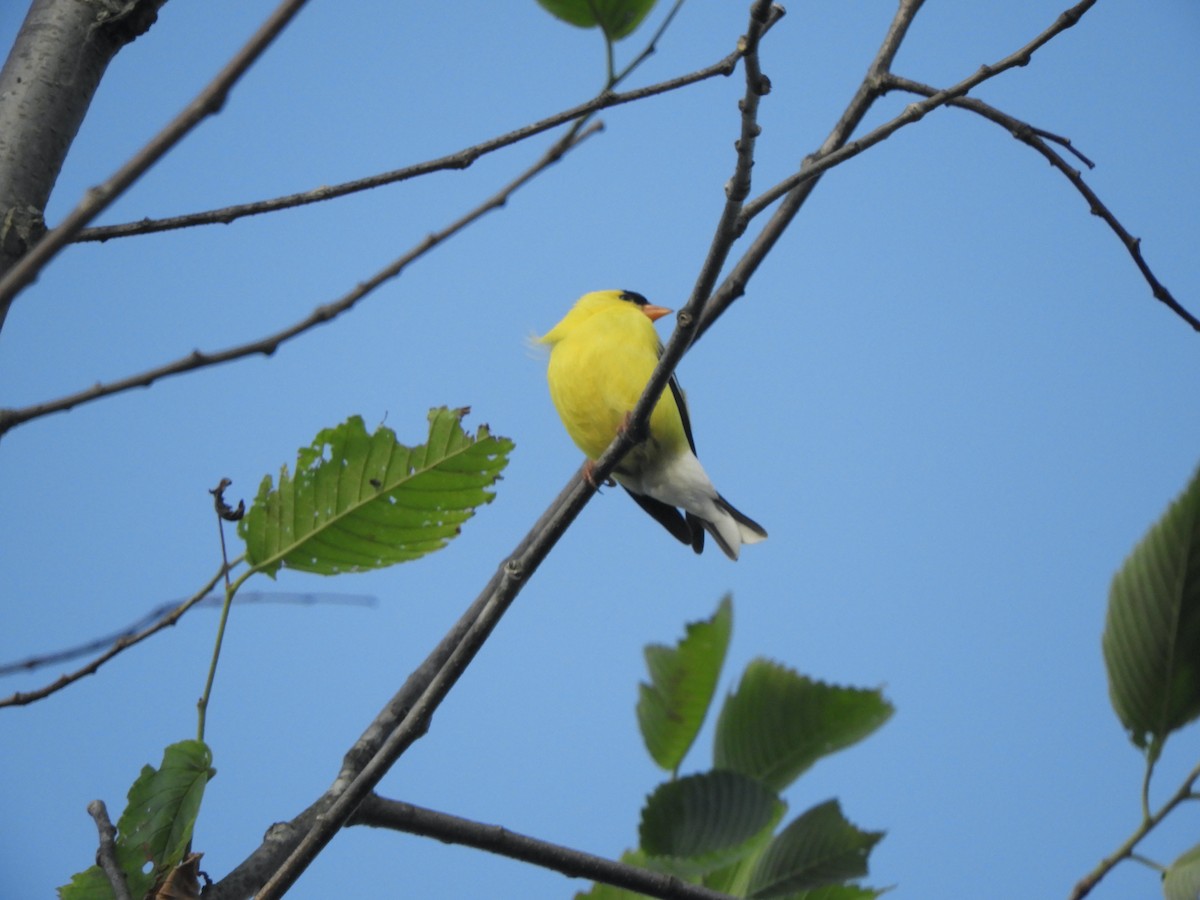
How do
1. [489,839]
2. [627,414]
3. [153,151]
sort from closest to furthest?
[153,151]
[489,839]
[627,414]

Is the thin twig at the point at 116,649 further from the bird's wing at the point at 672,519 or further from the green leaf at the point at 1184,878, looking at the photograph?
the bird's wing at the point at 672,519

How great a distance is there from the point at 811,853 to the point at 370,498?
78cm

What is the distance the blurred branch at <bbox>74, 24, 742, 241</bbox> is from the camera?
1.27 metres

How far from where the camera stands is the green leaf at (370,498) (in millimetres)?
1677

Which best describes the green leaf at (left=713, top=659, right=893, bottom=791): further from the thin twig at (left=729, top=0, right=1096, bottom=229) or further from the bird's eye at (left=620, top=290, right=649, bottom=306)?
the bird's eye at (left=620, top=290, right=649, bottom=306)

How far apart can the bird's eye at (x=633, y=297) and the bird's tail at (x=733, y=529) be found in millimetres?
1163

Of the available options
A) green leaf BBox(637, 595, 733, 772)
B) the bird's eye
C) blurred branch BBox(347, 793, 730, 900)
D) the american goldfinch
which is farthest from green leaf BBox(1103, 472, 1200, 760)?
the bird's eye

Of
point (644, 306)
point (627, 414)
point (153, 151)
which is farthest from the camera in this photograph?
point (644, 306)

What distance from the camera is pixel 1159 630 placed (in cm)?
100

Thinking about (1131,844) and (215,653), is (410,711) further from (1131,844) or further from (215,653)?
(1131,844)

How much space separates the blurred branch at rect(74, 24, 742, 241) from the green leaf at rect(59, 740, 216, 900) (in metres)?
0.64

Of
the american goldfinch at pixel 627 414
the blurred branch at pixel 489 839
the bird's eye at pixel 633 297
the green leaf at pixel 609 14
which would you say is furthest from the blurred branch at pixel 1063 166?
the bird's eye at pixel 633 297

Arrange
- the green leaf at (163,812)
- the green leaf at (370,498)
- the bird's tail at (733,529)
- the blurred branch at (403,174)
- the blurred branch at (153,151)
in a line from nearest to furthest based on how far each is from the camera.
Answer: the blurred branch at (153,151) < the blurred branch at (403,174) < the green leaf at (163,812) < the green leaf at (370,498) < the bird's tail at (733,529)

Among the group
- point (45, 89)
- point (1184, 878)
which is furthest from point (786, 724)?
point (45, 89)
